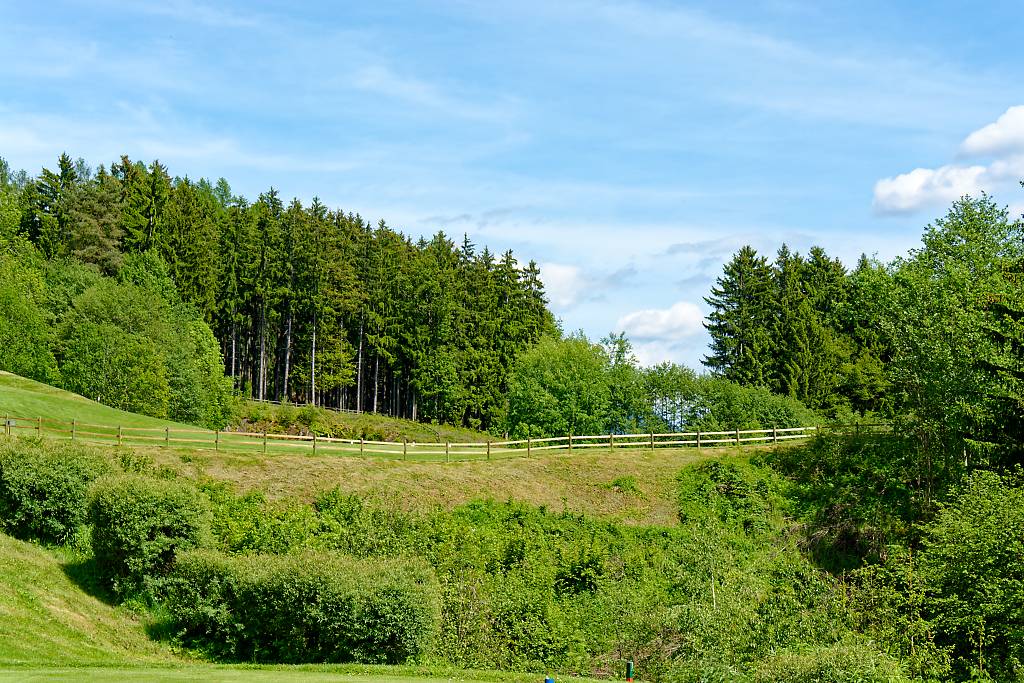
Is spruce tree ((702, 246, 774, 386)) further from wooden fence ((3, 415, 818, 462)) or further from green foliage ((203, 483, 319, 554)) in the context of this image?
green foliage ((203, 483, 319, 554))

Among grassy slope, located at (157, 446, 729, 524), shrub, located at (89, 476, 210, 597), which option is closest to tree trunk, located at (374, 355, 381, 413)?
grassy slope, located at (157, 446, 729, 524)

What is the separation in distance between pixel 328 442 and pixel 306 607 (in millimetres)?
23176

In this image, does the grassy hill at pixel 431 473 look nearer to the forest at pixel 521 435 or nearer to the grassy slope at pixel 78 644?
the forest at pixel 521 435

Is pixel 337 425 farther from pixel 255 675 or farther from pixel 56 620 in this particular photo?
pixel 255 675

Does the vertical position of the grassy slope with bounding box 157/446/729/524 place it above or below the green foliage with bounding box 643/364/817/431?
below

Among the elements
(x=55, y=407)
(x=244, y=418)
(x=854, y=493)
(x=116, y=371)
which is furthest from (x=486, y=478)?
(x=244, y=418)

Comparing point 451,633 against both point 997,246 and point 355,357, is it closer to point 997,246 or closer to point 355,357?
point 997,246

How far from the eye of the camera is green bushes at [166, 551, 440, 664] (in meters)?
31.5

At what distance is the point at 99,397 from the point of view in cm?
6662

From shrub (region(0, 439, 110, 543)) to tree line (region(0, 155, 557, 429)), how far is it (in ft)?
144

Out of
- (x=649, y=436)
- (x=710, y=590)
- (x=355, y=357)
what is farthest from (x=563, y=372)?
(x=710, y=590)

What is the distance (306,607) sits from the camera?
32000mm

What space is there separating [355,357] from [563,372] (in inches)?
1162

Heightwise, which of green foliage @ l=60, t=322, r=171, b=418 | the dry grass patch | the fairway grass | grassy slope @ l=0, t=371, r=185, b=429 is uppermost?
green foliage @ l=60, t=322, r=171, b=418
